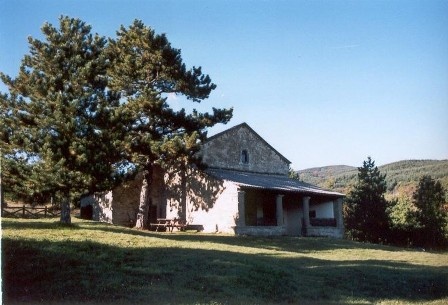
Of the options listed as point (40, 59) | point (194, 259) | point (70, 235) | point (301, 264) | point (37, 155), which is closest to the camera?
point (194, 259)

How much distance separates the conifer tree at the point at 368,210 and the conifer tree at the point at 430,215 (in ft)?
10.3

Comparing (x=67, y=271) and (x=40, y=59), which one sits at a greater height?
(x=40, y=59)

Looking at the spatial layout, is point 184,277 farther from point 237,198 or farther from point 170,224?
point 170,224

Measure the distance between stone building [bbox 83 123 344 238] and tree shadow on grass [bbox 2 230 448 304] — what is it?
13.1 m

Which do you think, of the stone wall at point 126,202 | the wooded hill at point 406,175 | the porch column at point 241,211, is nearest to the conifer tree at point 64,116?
the porch column at point 241,211

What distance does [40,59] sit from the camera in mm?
21688

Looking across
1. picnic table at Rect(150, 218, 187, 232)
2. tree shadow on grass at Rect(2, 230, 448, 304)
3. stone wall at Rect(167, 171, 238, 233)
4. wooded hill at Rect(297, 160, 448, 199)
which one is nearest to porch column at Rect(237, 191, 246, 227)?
stone wall at Rect(167, 171, 238, 233)

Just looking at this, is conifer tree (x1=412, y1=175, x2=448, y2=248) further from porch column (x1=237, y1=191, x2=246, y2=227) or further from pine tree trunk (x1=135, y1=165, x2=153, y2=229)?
pine tree trunk (x1=135, y1=165, x2=153, y2=229)

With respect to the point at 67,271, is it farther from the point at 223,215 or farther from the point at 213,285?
the point at 223,215

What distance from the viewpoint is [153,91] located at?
2641 centimetres

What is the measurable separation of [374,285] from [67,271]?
9007 mm

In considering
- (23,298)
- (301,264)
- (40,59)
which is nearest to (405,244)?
(301,264)

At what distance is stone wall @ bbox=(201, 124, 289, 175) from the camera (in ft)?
110

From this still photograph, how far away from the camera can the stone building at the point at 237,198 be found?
95.0ft
